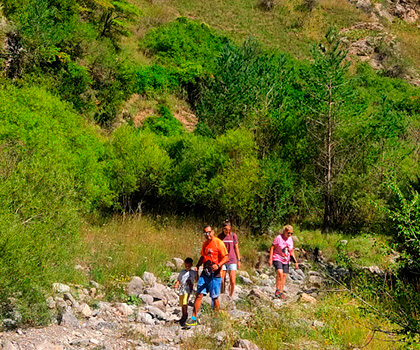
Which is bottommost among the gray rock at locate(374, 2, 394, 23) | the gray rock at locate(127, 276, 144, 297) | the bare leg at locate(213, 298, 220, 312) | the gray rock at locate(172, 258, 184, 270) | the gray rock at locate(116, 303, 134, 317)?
the gray rock at locate(172, 258, 184, 270)

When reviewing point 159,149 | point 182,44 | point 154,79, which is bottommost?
point 159,149

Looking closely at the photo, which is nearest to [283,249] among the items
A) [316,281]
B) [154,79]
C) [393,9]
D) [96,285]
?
[316,281]

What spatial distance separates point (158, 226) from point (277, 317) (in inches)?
359

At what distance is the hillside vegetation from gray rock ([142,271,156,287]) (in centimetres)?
56

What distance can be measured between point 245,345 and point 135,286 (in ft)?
13.1

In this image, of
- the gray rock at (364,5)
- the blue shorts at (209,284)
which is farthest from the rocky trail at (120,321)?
the gray rock at (364,5)

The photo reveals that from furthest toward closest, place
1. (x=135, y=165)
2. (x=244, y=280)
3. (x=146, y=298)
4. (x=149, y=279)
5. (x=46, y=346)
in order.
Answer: (x=135, y=165) < (x=244, y=280) < (x=149, y=279) < (x=146, y=298) < (x=46, y=346)

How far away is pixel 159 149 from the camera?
18000 mm

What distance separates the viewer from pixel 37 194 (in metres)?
7.88

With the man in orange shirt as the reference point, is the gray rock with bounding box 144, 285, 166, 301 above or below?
below

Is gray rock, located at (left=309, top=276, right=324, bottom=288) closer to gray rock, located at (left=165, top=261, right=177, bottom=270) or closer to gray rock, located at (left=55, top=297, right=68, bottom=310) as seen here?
gray rock, located at (left=165, top=261, right=177, bottom=270)

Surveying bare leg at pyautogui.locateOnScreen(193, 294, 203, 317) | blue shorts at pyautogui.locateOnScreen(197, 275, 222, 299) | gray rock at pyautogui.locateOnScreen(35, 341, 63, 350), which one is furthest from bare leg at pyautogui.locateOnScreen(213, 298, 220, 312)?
gray rock at pyautogui.locateOnScreen(35, 341, 63, 350)

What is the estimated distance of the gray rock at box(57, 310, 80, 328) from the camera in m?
7.00

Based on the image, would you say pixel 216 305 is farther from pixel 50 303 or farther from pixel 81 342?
pixel 50 303
